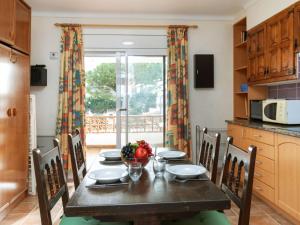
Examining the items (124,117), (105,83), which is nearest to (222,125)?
(124,117)

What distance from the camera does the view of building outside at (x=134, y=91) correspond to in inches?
167

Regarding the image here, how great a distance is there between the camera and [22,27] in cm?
311

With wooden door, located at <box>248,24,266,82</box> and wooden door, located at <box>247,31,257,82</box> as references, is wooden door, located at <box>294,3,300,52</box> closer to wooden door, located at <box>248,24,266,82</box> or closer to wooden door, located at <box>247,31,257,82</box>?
wooden door, located at <box>248,24,266,82</box>

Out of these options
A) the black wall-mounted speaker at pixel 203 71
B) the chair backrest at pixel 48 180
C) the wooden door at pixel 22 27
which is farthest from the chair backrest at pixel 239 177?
the black wall-mounted speaker at pixel 203 71

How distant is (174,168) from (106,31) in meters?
3.08

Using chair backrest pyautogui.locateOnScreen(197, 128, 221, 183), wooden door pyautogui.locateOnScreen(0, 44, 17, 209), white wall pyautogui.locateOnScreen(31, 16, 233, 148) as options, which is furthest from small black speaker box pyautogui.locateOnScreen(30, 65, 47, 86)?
chair backrest pyautogui.locateOnScreen(197, 128, 221, 183)

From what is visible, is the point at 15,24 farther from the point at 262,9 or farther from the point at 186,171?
the point at 262,9

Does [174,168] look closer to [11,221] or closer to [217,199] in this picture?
[217,199]

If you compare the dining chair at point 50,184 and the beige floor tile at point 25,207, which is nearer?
the dining chair at point 50,184

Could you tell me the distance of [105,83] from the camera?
4.29 meters

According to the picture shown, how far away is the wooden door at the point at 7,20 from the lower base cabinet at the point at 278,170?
285 centimetres

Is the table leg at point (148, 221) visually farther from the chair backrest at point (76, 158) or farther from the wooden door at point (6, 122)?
the wooden door at point (6, 122)

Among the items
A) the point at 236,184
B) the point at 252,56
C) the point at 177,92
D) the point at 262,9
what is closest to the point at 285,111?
the point at 252,56

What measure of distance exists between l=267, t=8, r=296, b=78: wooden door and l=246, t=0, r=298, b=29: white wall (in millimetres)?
87
